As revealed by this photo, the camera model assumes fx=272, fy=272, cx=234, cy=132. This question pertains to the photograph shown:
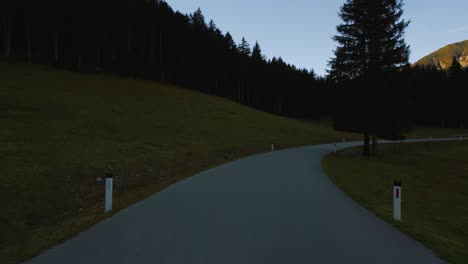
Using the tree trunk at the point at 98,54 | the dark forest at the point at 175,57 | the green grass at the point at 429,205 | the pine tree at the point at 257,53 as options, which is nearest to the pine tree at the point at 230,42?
the dark forest at the point at 175,57

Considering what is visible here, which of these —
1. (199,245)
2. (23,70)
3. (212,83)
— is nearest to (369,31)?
(199,245)

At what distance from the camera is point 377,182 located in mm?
12234

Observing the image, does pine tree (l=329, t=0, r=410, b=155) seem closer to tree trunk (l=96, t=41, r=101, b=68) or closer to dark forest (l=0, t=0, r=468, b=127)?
dark forest (l=0, t=0, r=468, b=127)

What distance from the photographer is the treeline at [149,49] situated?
1758 inches

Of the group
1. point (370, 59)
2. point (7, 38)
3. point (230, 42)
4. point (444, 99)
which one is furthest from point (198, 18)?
point (444, 99)

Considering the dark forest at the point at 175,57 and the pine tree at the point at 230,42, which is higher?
the pine tree at the point at 230,42

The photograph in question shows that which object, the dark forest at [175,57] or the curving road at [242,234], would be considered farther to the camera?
the dark forest at [175,57]

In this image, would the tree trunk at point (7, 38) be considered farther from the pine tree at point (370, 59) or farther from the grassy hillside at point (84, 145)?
the pine tree at point (370, 59)

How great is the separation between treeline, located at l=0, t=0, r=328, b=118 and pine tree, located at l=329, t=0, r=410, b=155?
4.24m

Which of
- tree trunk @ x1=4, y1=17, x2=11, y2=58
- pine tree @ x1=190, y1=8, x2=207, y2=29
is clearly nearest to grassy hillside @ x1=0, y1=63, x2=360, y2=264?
tree trunk @ x1=4, y1=17, x2=11, y2=58

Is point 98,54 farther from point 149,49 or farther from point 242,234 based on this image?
point 242,234

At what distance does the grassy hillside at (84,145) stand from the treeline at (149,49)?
9.67 meters

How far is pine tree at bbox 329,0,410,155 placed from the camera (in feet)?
72.6

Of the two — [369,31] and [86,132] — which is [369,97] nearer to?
[369,31]
